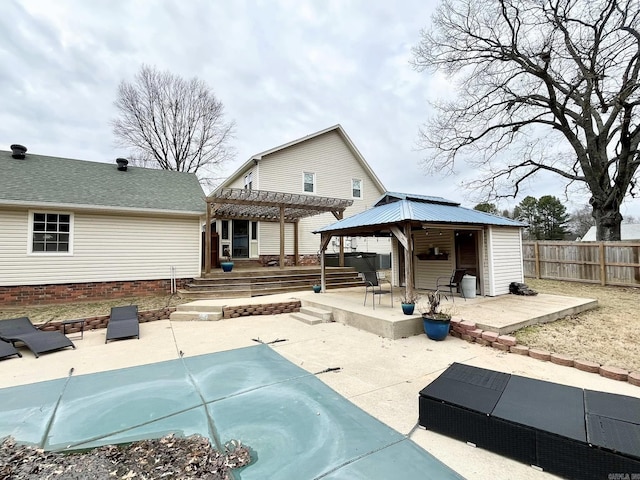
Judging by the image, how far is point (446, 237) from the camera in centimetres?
961

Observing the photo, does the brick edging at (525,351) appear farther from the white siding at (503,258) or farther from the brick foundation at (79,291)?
the brick foundation at (79,291)

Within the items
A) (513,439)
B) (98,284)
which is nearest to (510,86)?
(513,439)

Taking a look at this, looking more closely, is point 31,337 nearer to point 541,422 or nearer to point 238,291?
point 238,291

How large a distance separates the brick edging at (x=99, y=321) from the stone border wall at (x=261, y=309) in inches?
63.3

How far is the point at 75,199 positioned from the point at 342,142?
1232 centimetres

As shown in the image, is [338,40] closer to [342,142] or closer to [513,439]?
[342,142]

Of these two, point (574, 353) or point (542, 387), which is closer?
point (542, 387)

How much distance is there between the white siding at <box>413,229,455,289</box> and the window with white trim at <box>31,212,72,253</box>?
457 inches

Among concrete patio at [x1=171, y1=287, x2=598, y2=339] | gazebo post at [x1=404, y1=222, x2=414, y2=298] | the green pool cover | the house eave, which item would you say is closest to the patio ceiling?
the house eave

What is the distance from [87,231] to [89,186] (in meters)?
1.67

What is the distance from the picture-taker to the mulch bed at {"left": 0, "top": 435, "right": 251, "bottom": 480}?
2158 millimetres

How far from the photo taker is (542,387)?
2721 millimetres

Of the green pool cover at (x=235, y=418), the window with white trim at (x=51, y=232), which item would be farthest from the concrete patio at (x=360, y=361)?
the window with white trim at (x=51, y=232)

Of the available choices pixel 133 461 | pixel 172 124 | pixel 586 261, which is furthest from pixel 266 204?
pixel 172 124
